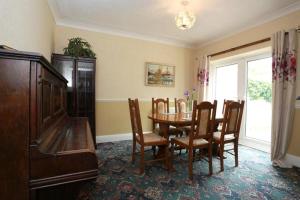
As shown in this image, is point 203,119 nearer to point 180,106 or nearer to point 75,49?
point 180,106

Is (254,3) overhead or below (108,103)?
overhead

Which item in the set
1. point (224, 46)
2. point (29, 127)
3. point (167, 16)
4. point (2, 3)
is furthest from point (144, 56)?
point (29, 127)

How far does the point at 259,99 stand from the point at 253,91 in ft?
0.67

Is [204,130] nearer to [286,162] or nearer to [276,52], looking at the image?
[286,162]

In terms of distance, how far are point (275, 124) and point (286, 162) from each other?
599mm

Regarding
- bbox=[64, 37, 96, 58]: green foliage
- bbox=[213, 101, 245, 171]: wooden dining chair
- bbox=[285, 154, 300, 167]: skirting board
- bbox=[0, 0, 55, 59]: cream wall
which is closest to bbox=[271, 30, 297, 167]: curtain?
bbox=[285, 154, 300, 167]: skirting board

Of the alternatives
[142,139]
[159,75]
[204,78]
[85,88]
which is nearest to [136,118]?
[142,139]

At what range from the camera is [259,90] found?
3602mm

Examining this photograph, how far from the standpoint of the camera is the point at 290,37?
2.73m

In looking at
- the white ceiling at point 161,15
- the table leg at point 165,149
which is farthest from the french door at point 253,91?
the table leg at point 165,149

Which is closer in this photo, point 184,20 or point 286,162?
point 184,20

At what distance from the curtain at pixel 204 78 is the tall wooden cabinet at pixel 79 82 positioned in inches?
105

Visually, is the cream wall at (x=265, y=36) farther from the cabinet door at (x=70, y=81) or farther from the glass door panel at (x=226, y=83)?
the cabinet door at (x=70, y=81)

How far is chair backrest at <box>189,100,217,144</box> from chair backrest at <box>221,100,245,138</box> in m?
0.25
